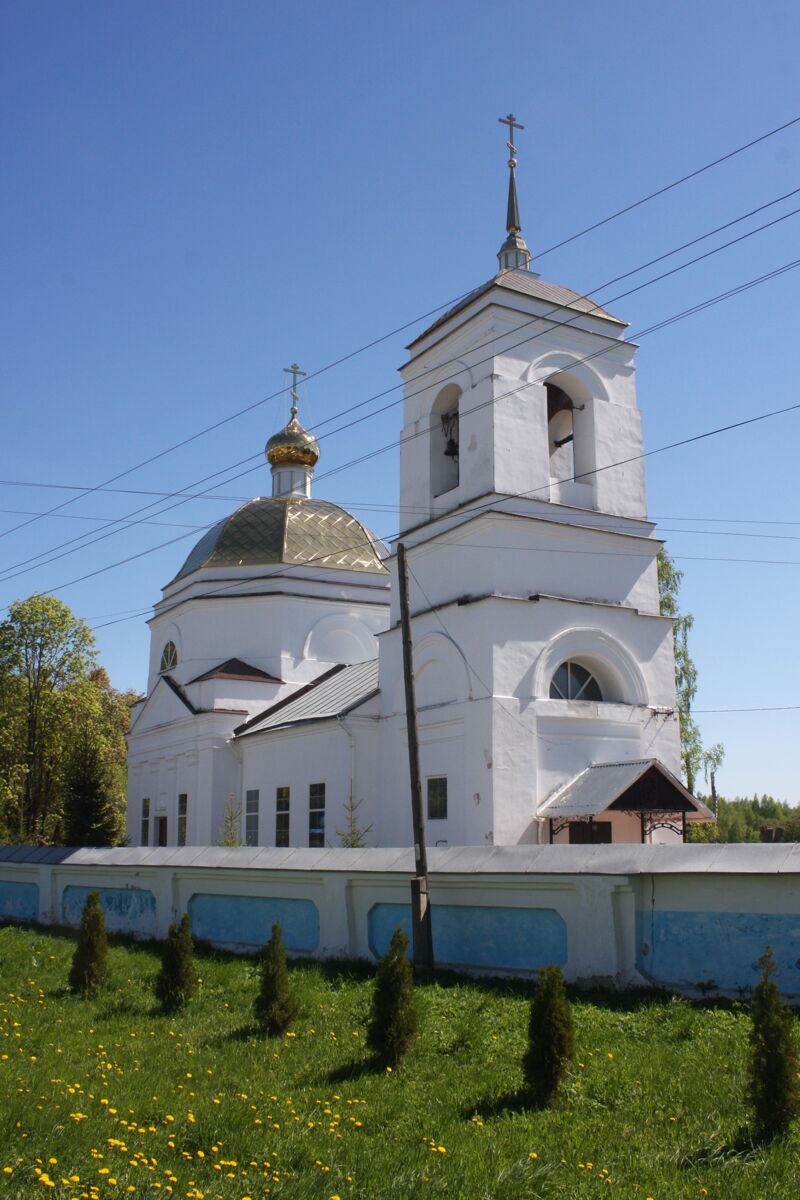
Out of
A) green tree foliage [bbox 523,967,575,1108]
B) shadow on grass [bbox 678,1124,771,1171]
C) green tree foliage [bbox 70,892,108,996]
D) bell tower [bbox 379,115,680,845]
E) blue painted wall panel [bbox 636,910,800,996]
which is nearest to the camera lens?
shadow on grass [bbox 678,1124,771,1171]

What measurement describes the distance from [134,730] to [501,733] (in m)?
16.1

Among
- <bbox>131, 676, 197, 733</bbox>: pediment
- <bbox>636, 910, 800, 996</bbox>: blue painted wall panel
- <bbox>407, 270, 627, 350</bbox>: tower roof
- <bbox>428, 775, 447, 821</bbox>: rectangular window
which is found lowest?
<bbox>636, 910, 800, 996</bbox>: blue painted wall panel

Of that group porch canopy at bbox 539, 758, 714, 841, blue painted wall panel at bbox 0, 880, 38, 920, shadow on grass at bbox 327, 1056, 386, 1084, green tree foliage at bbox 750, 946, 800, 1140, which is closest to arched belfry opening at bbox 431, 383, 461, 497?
porch canopy at bbox 539, 758, 714, 841

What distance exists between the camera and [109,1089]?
295 inches

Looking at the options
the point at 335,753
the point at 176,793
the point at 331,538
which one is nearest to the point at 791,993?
the point at 335,753

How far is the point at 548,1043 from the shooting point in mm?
7059

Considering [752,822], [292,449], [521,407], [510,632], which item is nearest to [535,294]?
[521,407]

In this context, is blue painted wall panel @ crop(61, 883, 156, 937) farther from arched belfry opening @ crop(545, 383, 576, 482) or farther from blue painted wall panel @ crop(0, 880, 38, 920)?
arched belfry opening @ crop(545, 383, 576, 482)

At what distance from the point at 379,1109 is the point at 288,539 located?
79.3ft

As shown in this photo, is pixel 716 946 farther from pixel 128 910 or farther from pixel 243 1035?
pixel 128 910

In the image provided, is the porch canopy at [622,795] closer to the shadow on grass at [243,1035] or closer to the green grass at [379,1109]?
the green grass at [379,1109]

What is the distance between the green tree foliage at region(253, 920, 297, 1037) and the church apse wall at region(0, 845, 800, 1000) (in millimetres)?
2560

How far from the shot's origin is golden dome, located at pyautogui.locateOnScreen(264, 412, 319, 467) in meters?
34.7

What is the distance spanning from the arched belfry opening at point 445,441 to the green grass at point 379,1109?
12.7m
